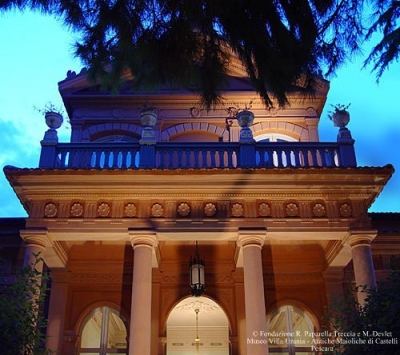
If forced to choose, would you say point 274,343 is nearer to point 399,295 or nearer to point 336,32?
point 399,295

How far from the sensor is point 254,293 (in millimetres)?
12492

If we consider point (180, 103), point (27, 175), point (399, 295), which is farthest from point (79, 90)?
point (399, 295)

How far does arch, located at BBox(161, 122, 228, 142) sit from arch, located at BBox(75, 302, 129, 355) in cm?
562

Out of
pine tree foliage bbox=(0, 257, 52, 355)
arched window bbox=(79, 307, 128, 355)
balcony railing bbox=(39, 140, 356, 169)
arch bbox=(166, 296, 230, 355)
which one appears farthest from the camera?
arch bbox=(166, 296, 230, 355)

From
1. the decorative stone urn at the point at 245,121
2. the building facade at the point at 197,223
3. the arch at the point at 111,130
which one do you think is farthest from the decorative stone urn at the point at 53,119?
the decorative stone urn at the point at 245,121

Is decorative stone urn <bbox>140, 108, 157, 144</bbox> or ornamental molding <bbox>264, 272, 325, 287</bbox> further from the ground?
decorative stone urn <bbox>140, 108, 157, 144</bbox>

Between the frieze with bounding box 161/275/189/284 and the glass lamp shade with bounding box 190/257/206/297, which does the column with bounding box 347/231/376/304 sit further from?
the frieze with bounding box 161/275/189/284

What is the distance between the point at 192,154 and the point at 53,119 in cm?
378

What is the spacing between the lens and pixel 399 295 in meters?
8.08

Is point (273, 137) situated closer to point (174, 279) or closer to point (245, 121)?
point (245, 121)

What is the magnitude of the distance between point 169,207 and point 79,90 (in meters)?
6.80

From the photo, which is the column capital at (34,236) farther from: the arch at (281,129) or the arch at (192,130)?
the arch at (281,129)

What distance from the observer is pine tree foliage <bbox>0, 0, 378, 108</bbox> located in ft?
26.9

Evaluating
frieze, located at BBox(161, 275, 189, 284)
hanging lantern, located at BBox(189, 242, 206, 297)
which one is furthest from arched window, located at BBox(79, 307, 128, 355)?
hanging lantern, located at BBox(189, 242, 206, 297)
